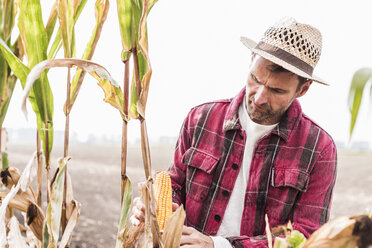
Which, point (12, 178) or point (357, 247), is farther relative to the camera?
point (12, 178)

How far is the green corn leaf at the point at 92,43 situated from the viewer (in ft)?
2.04

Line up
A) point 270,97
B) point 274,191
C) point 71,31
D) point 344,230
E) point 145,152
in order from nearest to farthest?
point 344,230, point 145,152, point 71,31, point 270,97, point 274,191

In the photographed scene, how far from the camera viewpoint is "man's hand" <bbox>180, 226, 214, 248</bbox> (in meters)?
0.70

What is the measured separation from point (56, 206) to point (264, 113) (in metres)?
0.56

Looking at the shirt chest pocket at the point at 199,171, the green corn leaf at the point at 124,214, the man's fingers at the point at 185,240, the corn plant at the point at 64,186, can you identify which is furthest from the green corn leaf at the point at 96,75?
the shirt chest pocket at the point at 199,171

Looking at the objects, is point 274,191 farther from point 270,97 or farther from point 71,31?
point 71,31

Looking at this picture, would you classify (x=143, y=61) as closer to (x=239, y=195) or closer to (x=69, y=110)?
(x=69, y=110)

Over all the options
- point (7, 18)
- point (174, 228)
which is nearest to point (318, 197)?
point (174, 228)

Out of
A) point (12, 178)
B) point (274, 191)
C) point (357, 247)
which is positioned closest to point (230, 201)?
point (274, 191)

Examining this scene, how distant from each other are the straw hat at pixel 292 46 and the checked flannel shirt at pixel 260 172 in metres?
0.21

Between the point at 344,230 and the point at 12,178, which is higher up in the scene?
the point at 344,230

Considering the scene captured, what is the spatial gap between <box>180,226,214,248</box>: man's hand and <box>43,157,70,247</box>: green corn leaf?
24cm

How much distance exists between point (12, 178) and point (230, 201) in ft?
1.90

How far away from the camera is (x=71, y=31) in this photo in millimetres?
628
